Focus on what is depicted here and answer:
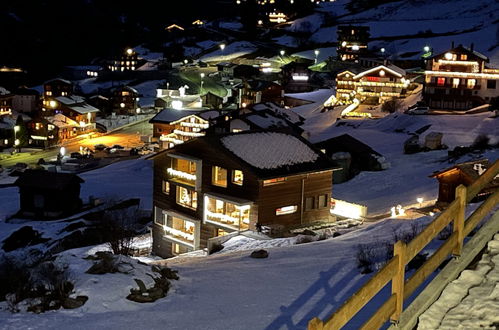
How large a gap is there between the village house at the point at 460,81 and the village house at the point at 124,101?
49529mm

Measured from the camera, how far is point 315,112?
7806 cm

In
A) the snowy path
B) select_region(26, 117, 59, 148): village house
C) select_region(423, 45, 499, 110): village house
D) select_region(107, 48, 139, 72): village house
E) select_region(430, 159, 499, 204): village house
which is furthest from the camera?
select_region(107, 48, 139, 72): village house

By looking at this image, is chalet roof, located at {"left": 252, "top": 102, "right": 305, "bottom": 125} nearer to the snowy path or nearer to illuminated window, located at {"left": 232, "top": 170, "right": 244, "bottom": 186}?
illuminated window, located at {"left": 232, "top": 170, "right": 244, "bottom": 186}

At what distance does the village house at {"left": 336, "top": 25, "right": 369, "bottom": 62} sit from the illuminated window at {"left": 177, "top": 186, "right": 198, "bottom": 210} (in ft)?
286

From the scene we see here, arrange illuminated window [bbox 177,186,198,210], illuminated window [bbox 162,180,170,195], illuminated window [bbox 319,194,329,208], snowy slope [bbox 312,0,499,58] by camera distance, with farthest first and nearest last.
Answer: snowy slope [bbox 312,0,499,58] → illuminated window [bbox 162,180,170,195] → illuminated window [bbox 319,194,329,208] → illuminated window [bbox 177,186,198,210]

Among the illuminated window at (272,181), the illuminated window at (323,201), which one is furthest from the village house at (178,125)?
the illuminated window at (272,181)

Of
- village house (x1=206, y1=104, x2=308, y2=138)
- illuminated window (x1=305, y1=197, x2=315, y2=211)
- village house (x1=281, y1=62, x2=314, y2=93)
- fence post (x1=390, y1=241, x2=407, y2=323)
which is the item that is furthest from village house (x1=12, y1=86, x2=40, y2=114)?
fence post (x1=390, y1=241, x2=407, y2=323)

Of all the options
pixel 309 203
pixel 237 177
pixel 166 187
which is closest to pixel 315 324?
pixel 237 177

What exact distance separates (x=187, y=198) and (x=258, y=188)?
14.8 feet

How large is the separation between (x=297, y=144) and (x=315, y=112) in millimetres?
46310

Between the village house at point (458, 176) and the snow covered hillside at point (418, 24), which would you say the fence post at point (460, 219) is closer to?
the village house at point (458, 176)

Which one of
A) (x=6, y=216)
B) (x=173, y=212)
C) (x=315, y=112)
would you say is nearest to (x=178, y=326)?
(x=173, y=212)

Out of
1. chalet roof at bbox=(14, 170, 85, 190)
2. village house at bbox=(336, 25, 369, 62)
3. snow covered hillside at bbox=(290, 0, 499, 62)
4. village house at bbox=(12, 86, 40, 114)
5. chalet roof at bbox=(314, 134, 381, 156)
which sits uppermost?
snow covered hillside at bbox=(290, 0, 499, 62)

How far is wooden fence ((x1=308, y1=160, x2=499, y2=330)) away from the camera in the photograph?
637 cm
